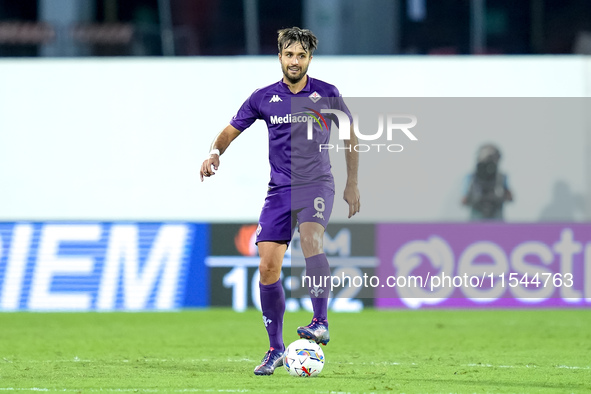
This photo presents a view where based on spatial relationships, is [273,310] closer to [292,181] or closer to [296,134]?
[292,181]

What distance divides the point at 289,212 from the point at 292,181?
0.19 m

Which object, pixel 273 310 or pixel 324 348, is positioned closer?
pixel 273 310

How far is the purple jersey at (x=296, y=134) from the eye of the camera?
23.0 feet

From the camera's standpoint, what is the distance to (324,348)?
9219mm

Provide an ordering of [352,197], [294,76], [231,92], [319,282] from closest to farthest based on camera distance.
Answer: [319,282], [294,76], [352,197], [231,92]

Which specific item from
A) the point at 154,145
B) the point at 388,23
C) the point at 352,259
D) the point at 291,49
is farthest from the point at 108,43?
the point at 291,49

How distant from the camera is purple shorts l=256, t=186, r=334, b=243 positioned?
22.8 feet

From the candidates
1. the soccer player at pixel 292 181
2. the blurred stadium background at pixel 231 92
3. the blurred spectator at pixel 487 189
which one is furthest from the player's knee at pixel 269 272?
the blurred stadium background at pixel 231 92

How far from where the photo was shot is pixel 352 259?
13117 millimetres

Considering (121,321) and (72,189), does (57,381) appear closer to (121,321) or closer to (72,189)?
(121,321)

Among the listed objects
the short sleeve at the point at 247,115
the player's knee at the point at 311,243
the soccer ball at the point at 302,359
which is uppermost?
the short sleeve at the point at 247,115

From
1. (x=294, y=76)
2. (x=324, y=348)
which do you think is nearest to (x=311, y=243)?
(x=294, y=76)

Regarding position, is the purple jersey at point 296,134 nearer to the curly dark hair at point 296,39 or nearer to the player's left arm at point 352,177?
the player's left arm at point 352,177

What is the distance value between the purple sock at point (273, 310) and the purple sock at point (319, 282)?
10.4 inches
